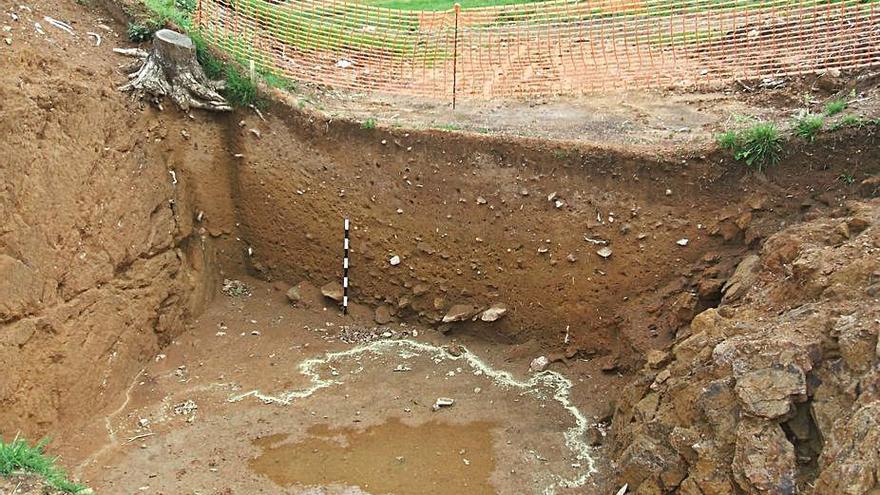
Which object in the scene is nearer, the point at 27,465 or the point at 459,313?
the point at 27,465

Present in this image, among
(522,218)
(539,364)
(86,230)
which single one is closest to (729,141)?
(522,218)

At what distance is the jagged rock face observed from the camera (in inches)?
185

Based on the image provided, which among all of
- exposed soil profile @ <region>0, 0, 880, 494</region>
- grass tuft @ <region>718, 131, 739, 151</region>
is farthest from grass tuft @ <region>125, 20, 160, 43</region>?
grass tuft @ <region>718, 131, 739, 151</region>

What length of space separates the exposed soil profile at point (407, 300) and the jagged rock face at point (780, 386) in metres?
0.02

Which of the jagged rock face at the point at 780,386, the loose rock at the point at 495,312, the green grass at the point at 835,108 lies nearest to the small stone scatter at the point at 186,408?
the loose rock at the point at 495,312

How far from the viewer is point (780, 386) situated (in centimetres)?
499

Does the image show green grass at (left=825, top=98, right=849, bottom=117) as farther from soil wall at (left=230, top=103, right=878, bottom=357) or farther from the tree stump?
the tree stump

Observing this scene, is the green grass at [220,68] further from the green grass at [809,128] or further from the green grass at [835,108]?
the green grass at [835,108]

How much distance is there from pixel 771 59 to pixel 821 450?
20.3 ft

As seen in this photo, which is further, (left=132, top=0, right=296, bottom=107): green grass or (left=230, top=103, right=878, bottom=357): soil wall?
(left=132, top=0, right=296, bottom=107): green grass

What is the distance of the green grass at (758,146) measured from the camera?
7.21 meters

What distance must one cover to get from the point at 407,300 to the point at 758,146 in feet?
12.5

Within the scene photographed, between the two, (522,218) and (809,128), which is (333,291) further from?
(809,128)

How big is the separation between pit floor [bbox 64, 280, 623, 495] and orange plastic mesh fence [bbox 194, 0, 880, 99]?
10.4ft
